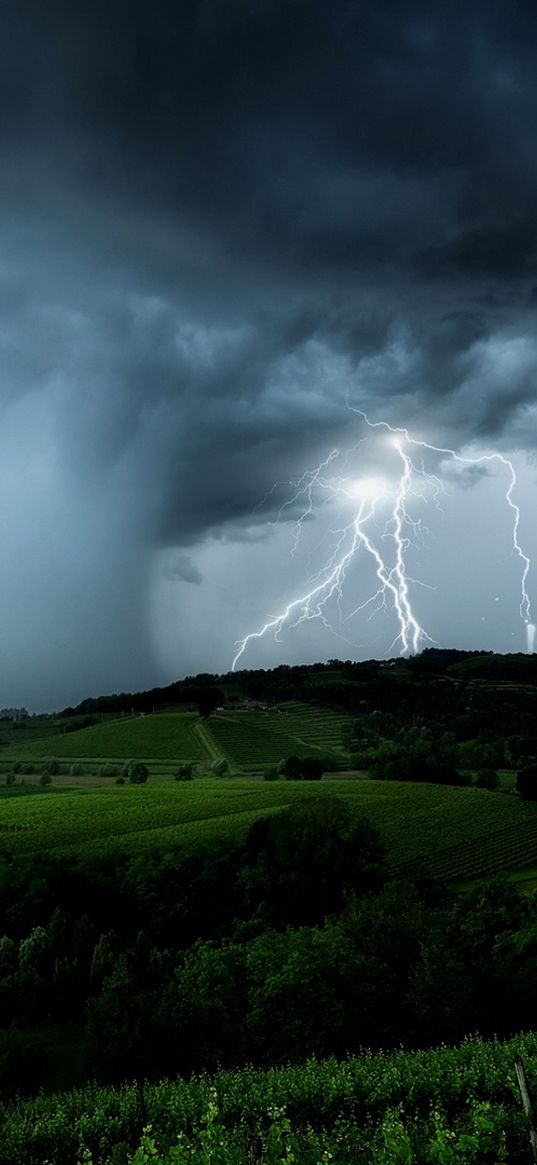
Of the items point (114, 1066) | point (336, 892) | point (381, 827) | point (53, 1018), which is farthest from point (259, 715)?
point (114, 1066)

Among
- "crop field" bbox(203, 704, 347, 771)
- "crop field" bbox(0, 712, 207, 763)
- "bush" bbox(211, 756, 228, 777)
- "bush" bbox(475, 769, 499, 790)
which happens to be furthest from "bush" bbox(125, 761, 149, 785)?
"bush" bbox(475, 769, 499, 790)

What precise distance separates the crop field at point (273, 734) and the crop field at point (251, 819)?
28.3 m

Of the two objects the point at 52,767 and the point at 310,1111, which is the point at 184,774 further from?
the point at 310,1111

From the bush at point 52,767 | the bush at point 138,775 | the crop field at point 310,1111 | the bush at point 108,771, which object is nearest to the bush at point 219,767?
the bush at point 138,775

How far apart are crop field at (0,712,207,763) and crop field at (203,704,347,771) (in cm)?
678

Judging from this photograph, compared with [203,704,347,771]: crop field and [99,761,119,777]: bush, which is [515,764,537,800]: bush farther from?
[99,761,119,777]: bush

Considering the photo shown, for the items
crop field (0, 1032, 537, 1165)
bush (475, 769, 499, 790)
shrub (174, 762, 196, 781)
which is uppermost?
crop field (0, 1032, 537, 1165)

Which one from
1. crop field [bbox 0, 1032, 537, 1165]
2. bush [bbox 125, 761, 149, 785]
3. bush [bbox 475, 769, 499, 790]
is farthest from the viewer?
bush [bbox 475, 769, 499, 790]

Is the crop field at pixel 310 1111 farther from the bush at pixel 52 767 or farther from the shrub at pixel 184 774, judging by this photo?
the bush at pixel 52 767

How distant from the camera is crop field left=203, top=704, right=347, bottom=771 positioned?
142 metres

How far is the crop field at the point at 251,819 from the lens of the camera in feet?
237

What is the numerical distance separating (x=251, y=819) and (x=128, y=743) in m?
78.2

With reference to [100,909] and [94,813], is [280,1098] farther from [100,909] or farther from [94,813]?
[94,813]

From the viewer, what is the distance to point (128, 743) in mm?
152250
